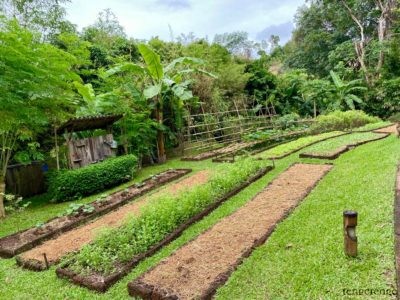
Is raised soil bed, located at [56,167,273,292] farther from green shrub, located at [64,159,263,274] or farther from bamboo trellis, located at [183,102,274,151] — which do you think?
bamboo trellis, located at [183,102,274,151]

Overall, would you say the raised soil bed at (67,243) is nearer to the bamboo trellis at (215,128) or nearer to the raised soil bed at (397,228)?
the raised soil bed at (397,228)

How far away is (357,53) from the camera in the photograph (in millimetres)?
19438

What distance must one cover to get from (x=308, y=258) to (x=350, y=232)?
55 centimetres

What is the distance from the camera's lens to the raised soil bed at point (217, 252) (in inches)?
124

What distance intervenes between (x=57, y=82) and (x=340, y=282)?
6.24 meters

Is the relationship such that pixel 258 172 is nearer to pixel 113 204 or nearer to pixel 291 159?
pixel 291 159

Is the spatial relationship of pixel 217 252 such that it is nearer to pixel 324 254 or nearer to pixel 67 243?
pixel 324 254

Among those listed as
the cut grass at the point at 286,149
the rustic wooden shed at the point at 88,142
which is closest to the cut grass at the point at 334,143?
the cut grass at the point at 286,149

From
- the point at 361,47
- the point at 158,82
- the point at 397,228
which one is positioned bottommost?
the point at 397,228

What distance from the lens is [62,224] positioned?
17.6ft

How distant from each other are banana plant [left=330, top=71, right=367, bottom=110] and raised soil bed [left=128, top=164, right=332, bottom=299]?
495 inches

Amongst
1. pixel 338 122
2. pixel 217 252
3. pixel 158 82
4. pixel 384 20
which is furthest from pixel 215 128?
pixel 384 20

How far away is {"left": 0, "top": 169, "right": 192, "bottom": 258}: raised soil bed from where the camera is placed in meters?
4.66

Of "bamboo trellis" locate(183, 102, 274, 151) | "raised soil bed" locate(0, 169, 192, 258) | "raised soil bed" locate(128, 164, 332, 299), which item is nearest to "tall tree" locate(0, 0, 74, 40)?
"bamboo trellis" locate(183, 102, 274, 151)
